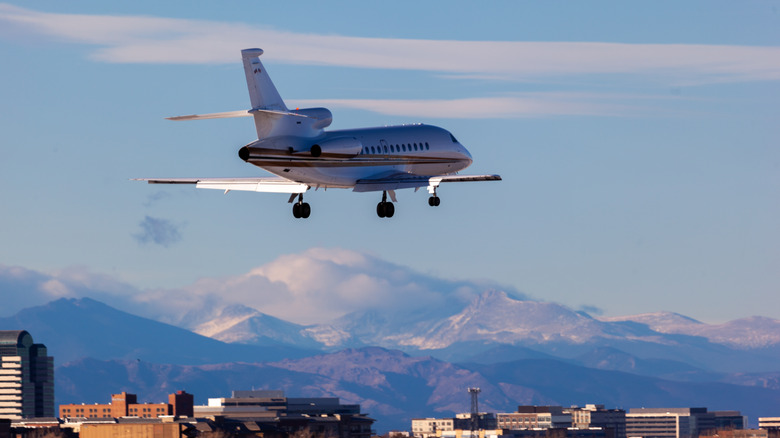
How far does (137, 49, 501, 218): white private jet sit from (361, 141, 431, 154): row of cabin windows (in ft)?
0.25

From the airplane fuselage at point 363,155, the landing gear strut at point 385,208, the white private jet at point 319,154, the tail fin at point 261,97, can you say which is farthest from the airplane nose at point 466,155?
the tail fin at point 261,97

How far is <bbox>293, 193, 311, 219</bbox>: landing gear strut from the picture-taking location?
370ft

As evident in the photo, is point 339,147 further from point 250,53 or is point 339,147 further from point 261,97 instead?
point 250,53

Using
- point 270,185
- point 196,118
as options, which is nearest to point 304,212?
point 270,185

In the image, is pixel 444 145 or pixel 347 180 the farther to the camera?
pixel 444 145

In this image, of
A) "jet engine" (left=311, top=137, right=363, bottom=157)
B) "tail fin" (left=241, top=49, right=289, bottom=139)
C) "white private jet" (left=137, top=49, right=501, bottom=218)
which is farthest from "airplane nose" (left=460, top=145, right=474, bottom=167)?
"tail fin" (left=241, top=49, right=289, bottom=139)

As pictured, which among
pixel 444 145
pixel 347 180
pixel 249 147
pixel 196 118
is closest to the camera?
pixel 196 118

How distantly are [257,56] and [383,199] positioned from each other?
1633 centimetres

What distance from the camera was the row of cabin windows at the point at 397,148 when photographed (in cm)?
11188

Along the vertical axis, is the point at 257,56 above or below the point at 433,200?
above

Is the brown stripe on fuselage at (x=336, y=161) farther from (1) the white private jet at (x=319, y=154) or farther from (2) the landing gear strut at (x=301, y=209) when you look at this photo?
(2) the landing gear strut at (x=301, y=209)

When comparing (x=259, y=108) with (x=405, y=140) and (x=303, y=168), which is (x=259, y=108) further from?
(x=405, y=140)

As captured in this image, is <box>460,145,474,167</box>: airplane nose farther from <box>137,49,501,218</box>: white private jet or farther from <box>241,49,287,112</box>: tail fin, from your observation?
<box>241,49,287,112</box>: tail fin

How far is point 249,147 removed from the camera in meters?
104
